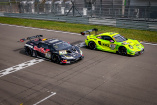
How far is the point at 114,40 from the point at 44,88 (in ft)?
23.3

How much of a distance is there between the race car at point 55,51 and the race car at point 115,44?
2.57 m

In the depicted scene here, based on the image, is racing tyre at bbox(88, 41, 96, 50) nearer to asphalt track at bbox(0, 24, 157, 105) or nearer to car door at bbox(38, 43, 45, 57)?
asphalt track at bbox(0, 24, 157, 105)

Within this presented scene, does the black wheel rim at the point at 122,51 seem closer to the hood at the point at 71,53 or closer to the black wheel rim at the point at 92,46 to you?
the black wheel rim at the point at 92,46

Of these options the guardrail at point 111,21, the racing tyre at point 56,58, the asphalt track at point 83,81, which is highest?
the guardrail at point 111,21

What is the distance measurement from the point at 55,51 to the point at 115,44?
4661 mm

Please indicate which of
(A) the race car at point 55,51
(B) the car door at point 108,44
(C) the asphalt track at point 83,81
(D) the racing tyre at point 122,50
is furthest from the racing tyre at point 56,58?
(D) the racing tyre at point 122,50

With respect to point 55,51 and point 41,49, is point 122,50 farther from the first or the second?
point 41,49

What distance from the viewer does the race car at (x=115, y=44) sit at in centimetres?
1379

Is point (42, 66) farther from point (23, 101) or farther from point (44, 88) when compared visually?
point (23, 101)

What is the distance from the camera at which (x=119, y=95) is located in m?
8.72

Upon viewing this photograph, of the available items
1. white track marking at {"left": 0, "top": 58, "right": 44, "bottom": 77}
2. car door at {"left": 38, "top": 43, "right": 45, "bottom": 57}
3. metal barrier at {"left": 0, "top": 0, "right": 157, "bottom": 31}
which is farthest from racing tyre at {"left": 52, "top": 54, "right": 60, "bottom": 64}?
metal barrier at {"left": 0, "top": 0, "right": 157, "bottom": 31}

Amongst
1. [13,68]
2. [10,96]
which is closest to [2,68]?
[13,68]

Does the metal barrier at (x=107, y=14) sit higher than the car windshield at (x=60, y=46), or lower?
higher

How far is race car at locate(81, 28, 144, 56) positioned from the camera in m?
13.8
